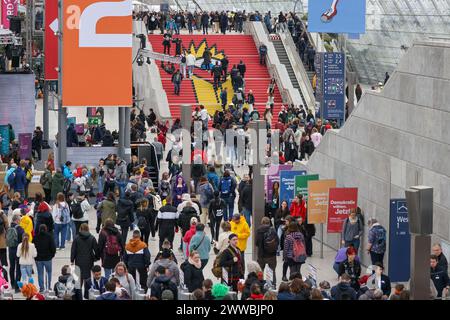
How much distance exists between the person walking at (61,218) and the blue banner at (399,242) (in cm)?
581

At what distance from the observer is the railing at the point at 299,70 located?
2131 inches

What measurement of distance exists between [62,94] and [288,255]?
487 inches

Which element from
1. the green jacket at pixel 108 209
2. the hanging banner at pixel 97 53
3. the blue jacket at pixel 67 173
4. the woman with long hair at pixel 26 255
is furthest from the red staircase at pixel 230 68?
the woman with long hair at pixel 26 255

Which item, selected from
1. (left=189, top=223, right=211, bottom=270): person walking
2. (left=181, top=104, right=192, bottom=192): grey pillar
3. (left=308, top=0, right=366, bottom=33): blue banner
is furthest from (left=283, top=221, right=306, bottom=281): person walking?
(left=308, top=0, right=366, bottom=33): blue banner

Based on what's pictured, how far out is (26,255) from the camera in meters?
20.8

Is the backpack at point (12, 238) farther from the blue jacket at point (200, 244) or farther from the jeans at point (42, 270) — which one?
the blue jacket at point (200, 244)

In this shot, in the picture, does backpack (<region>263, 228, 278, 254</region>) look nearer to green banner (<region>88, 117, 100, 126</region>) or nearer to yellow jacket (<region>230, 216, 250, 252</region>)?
yellow jacket (<region>230, 216, 250, 252</region>)

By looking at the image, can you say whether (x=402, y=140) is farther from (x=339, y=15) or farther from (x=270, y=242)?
(x=339, y=15)

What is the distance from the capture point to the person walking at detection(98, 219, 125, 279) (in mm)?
20703

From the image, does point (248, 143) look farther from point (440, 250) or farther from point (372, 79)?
point (372, 79)

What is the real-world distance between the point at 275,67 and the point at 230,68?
79.1 inches

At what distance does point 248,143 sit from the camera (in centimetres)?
3928
